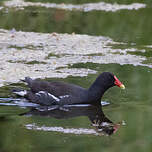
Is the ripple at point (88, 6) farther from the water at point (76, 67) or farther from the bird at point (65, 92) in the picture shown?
the bird at point (65, 92)

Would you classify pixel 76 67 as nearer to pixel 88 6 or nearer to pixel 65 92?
pixel 65 92

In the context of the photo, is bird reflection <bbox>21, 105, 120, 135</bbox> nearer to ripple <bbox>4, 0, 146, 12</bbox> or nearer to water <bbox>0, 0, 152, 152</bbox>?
water <bbox>0, 0, 152, 152</bbox>

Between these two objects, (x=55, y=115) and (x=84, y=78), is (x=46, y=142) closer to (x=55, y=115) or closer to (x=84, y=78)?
(x=55, y=115)

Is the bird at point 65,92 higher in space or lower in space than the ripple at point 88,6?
higher

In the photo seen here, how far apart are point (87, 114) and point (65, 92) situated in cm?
71

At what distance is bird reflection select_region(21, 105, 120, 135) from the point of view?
7.68 m

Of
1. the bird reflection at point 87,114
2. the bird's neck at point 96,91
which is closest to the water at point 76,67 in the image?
the bird reflection at point 87,114

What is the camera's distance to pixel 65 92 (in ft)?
29.8

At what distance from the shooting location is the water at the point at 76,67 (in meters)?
7.10

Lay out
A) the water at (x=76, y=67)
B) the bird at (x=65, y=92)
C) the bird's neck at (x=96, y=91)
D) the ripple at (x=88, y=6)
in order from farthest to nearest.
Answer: the ripple at (x=88, y=6) < the bird's neck at (x=96, y=91) < the bird at (x=65, y=92) < the water at (x=76, y=67)

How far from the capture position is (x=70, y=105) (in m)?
9.06

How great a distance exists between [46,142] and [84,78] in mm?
3859

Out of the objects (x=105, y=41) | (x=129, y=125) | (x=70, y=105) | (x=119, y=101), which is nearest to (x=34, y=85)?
(x=70, y=105)

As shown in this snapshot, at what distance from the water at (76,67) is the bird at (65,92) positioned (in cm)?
26
